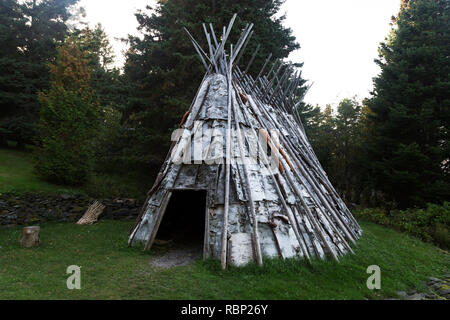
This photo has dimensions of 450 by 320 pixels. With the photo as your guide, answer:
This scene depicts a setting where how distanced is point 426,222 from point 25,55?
79.1 feet

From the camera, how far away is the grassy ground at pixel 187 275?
4.32 meters

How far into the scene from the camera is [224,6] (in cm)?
1247

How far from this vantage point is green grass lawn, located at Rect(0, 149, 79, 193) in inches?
410

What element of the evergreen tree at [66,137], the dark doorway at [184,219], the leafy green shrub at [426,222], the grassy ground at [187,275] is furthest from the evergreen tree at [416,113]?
the evergreen tree at [66,137]

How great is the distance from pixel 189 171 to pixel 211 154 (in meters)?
0.73

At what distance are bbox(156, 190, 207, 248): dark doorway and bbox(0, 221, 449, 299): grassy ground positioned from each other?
1.81 m

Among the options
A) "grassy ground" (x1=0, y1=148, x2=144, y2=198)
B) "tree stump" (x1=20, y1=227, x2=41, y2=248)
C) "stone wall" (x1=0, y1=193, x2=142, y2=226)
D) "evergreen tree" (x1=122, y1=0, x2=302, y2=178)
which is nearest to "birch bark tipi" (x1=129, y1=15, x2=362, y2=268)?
"tree stump" (x1=20, y1=227, x2=41, y2=248)

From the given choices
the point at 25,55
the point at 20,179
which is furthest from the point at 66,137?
the point at 25,55

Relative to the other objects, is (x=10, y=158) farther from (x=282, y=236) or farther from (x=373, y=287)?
(x=373, y=287)

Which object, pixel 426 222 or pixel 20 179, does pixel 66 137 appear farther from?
pixel 426 222

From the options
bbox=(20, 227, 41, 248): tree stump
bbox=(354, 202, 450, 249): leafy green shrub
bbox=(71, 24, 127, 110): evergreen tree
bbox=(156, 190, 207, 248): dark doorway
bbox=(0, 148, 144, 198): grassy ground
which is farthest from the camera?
bbox=(71, 24, 127, 110): evergreen tree

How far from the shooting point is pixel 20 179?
1122cm

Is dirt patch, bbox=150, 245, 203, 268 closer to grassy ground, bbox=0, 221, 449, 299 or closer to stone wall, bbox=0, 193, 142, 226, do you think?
grassy ground, bbox=0, 221, 449, 299

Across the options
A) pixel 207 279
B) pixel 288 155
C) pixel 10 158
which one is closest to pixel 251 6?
pixel 288 155
